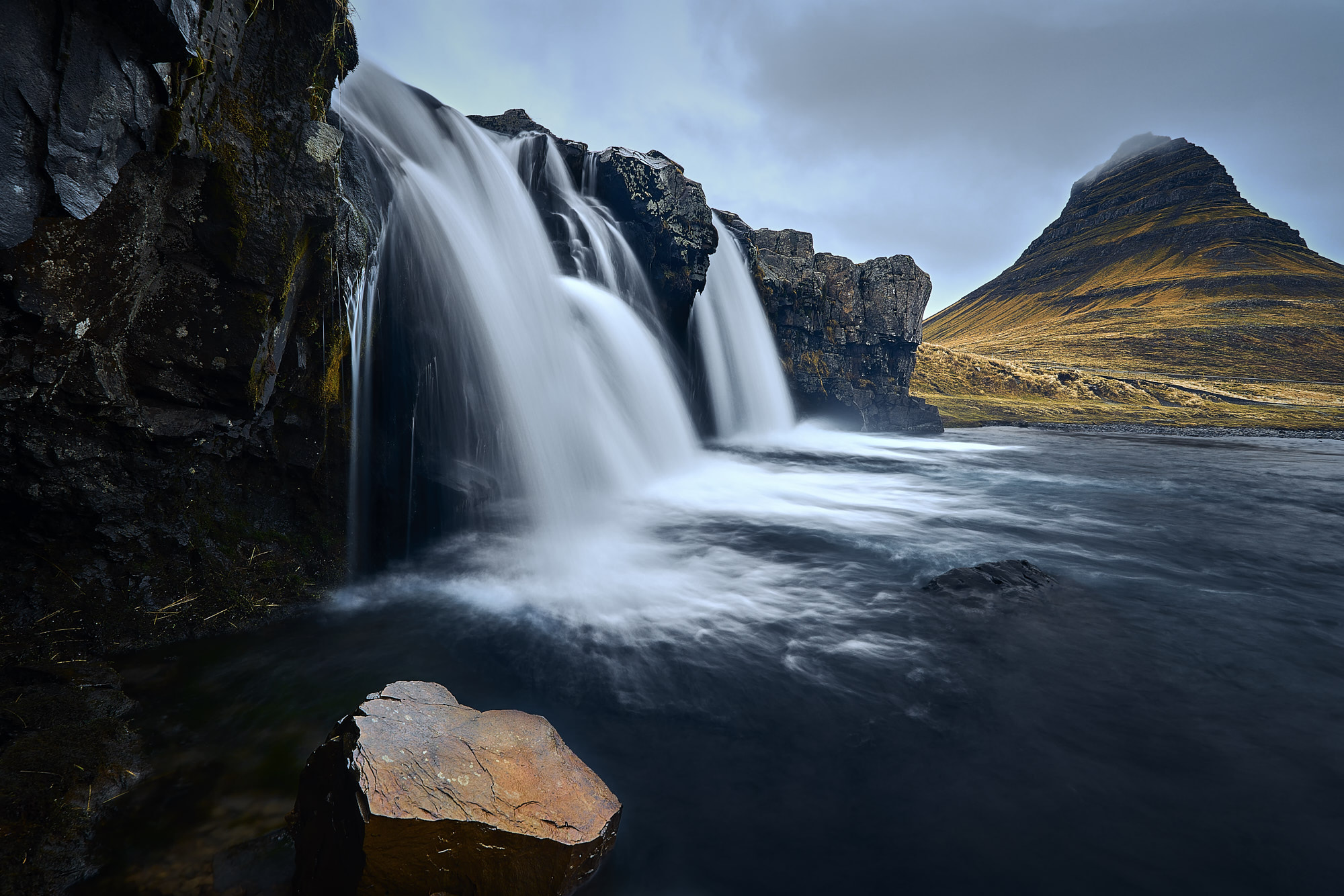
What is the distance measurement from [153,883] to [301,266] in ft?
18.8

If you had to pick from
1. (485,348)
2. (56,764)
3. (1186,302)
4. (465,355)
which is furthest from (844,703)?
(1186,302)

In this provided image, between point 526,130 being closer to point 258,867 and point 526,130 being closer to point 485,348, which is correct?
point 485,348

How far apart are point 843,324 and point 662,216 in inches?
770

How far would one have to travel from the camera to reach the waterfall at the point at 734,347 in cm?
2548

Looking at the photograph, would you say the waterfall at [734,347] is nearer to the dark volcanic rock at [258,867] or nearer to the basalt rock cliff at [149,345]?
the basalt rock cliff at [149,345]

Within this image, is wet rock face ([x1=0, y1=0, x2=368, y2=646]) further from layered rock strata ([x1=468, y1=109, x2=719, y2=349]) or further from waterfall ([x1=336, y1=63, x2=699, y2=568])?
layered rock strata ([x1=468, y1=109, x2=719, y2=349])

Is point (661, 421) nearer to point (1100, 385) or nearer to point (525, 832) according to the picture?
point (525, 832)

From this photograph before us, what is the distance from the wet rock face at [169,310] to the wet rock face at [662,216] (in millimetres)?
12856

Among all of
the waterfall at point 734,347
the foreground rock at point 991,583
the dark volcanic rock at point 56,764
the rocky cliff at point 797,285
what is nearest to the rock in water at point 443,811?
the dark volcanic rock at point 56,764

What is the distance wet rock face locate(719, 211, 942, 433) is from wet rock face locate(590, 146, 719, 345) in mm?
9338

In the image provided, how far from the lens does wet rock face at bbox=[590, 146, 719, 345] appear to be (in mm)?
19156

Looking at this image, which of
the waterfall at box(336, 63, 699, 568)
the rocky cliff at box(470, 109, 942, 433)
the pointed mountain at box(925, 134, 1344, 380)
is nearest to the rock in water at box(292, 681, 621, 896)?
the waterfall at box(336, 63, 699, 568)

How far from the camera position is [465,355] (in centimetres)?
977

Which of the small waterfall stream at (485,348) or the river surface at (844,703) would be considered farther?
the small waterfall stream at (485,348)
